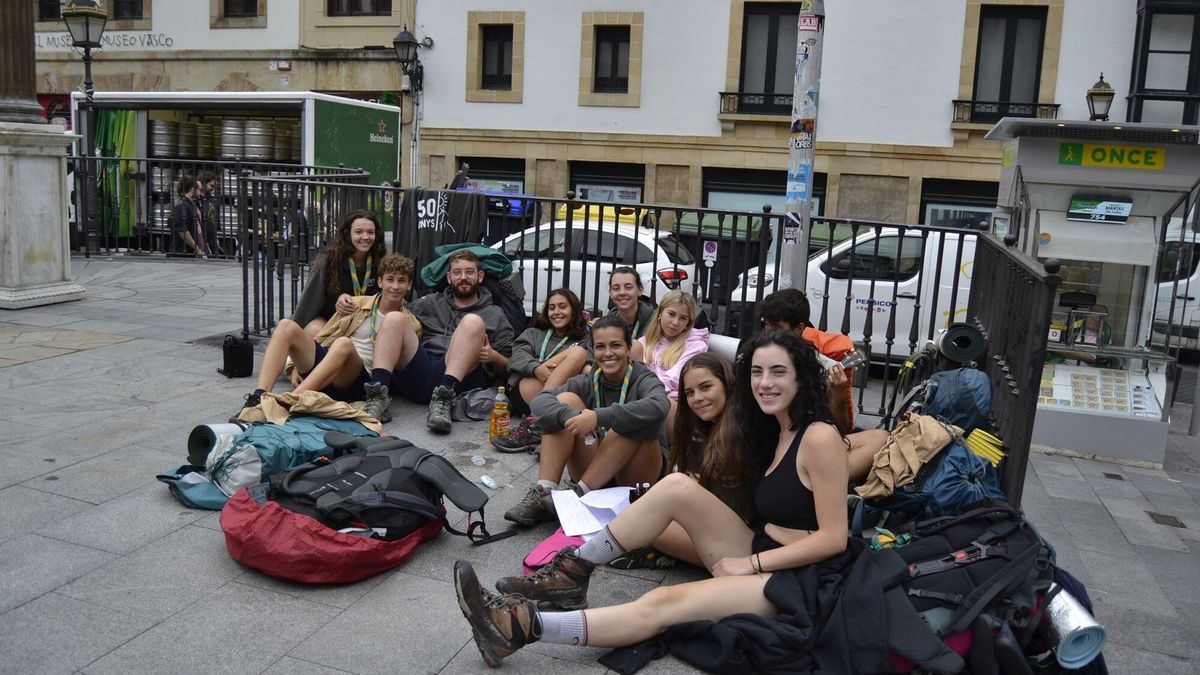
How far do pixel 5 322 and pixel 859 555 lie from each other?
8.57 metres

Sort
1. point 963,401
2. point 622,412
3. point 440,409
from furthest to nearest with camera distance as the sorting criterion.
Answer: point 440,409, point 963,401, point 622,412

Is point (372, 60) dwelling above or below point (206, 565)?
above

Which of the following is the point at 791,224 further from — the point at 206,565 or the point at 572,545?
the point at 206,565

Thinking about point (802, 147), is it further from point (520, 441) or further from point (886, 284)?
point (520, 441)

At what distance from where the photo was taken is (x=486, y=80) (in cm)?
2212

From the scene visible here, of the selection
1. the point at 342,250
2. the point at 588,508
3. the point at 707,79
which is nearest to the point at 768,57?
the point at 707,79

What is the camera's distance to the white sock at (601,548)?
4102mm

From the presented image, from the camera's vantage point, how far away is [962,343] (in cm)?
571

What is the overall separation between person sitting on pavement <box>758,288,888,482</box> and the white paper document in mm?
1124

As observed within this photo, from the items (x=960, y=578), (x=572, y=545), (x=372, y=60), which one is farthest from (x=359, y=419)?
(x=372, y=60)

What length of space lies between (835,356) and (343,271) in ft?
11.7

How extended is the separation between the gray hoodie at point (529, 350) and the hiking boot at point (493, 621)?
2865mm

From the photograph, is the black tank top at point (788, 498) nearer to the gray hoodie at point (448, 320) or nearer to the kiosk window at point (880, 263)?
the gray hoodie at point (448, 320)

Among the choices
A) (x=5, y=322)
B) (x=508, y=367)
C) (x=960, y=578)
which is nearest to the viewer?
(x=960, y=578)
